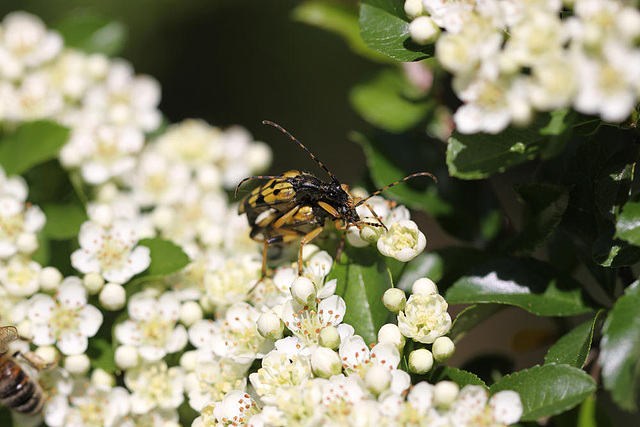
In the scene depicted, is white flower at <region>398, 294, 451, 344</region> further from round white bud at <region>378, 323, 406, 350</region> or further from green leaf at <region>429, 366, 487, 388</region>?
green leaf at <region>429, 366, 487, 388</region>

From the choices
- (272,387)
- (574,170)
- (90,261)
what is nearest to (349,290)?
(272,387)

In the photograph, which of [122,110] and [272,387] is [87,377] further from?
[122,110]

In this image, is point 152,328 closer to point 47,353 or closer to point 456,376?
point 47,353

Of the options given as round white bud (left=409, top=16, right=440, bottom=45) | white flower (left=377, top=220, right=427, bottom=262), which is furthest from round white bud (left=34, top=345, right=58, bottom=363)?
round white bud (left=409, top=16, right=440, bottom=45)

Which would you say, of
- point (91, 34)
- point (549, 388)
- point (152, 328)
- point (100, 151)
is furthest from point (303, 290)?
point (91, 34)

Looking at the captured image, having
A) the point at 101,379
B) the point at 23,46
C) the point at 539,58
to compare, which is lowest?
the point at 101,379
